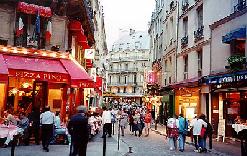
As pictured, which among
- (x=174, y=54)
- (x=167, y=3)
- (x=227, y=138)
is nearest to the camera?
(x=227, y=138)

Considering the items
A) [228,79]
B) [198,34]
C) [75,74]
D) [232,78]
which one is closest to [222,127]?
[228,79]

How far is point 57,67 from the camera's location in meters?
18.0

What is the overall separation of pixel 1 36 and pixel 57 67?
287 cm

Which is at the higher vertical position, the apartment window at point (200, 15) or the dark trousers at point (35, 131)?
the apartment window at point (200, 15)

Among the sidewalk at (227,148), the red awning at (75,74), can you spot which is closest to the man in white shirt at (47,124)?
the red awning at (75,74)

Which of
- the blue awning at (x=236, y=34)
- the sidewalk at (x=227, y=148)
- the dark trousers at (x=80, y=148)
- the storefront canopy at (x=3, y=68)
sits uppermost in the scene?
the blue awning at (x=236, y=34)

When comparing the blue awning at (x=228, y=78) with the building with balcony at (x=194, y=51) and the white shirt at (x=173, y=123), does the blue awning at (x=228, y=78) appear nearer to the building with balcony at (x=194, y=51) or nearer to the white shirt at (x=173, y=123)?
the building with balcony at (x=194, y=51)

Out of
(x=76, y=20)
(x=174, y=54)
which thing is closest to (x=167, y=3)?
(x=174, y=54)

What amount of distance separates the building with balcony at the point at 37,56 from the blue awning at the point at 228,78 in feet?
20.4

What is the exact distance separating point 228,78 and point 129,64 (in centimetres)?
7796

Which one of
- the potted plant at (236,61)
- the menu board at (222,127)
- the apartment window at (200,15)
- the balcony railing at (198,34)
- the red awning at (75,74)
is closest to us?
the red awning at (75,74)

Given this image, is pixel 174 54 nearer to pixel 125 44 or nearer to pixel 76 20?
pixel 76 20

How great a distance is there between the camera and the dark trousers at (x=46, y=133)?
47.7 ft

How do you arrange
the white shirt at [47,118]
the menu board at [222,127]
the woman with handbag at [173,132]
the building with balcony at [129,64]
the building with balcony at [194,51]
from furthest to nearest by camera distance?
the building with balcony at [129,64], the building with balcony at [194,51], the menu board at [222,127], the woman with handbag at [173,132], the white shirt at [47,118]
